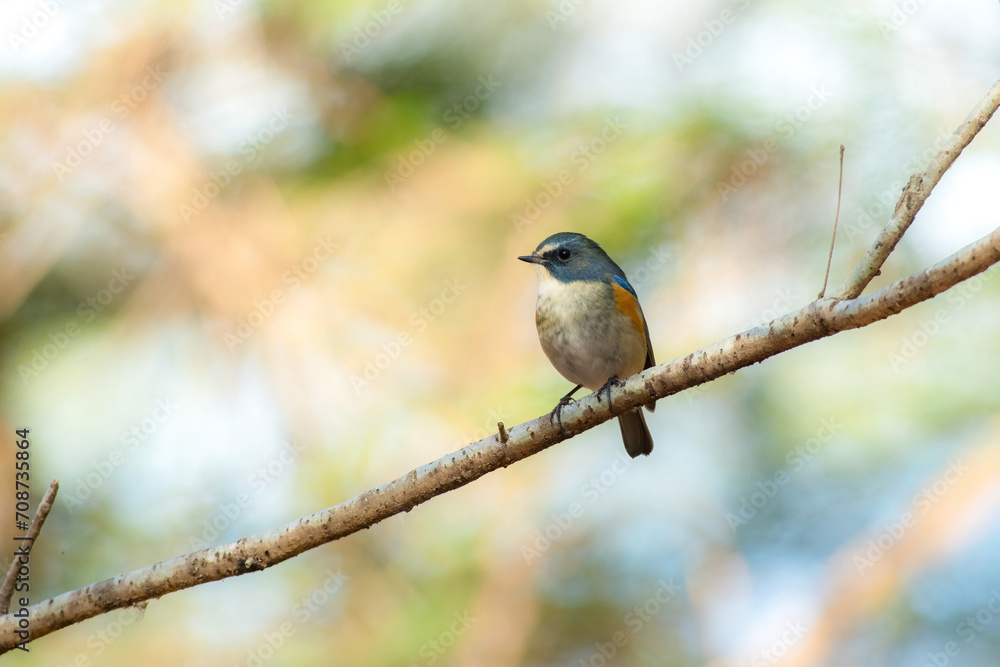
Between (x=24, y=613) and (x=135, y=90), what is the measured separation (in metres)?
5.24

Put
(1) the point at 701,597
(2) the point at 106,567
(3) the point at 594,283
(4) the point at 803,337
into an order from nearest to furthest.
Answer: (4) the point at 803,337 < (3) the point at 594,283 < (2) the point at 106,567 < (1) the point at 701,597

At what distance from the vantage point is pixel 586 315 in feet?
15.2

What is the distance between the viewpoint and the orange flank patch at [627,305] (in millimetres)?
4734

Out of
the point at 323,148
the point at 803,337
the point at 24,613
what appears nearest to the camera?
the point at 803,337

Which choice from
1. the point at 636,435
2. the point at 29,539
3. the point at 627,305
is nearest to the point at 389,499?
the point at 29,539

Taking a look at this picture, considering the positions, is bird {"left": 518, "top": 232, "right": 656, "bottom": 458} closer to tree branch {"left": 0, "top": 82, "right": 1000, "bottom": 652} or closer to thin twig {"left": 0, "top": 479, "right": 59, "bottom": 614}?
tree branch {"left": 0, "top": 82, "right": 1000, "bottom": 652}

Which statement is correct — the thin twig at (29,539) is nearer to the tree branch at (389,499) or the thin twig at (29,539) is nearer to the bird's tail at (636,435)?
the tree branch at (389,499)

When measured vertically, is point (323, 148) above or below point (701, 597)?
above

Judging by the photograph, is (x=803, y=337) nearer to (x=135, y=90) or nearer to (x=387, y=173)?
(x=387, y=173)

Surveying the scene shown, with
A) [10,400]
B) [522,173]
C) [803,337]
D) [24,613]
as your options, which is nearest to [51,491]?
[24,613]

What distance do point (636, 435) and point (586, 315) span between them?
1.16 m

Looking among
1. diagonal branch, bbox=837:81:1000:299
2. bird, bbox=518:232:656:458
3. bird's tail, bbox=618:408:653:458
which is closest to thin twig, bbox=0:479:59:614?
bird, bbox=518:232:656:458

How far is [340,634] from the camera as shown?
6.10 m

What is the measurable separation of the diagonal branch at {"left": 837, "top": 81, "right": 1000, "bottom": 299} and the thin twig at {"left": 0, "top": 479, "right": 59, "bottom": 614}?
268 cm
